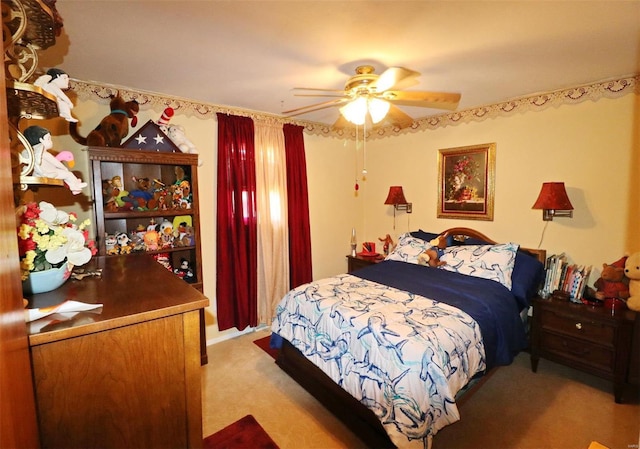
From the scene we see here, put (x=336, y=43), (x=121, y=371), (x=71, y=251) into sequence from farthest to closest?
(x=336, y=43)
(x=71, y=251)
(x=121, y=371)

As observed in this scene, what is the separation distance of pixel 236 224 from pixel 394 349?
6.79ft

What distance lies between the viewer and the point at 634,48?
193 centimetres

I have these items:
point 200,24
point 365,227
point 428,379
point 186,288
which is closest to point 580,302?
point 428,379

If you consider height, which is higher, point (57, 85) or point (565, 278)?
point (57, 85)

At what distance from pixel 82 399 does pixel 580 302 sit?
315 cm

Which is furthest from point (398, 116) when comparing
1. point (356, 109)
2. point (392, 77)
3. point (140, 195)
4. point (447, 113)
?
point (140, 195)

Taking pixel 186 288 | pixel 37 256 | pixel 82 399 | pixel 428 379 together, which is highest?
pixel 37 256

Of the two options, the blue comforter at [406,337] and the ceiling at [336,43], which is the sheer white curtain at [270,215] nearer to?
the ceiling at [336,43]

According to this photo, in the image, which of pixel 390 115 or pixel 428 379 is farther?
pixel 390 115

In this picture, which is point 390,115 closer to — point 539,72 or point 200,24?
point 539,72

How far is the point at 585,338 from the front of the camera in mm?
2328

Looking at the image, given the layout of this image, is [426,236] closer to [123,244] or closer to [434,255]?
[434,255]

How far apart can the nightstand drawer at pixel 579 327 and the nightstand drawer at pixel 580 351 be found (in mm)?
45

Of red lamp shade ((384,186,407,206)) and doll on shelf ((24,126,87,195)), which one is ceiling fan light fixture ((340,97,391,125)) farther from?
red lamp shade ((384,186,407,206))
